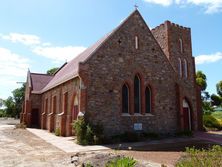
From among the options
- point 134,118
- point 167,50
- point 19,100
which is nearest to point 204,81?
point 167,50

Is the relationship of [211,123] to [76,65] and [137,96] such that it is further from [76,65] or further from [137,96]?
[76,65]

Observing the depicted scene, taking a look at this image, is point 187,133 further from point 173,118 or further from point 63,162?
point 63,162

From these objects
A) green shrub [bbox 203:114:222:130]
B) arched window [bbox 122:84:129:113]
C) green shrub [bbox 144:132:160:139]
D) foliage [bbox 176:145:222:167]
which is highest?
arched window [bbox 122:84:129:113]

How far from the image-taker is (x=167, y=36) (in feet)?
82.7

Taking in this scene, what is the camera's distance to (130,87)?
19.8 meters

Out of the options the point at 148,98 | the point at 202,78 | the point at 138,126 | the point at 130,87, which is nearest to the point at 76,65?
the point at 130,87

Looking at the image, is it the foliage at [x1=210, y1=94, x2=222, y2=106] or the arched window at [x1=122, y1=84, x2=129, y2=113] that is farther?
the foliage at [x1=210, y1=94, x2=222, y2=106]

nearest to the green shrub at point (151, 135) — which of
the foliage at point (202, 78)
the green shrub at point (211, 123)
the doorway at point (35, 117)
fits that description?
the green shrub at point (211, 123)

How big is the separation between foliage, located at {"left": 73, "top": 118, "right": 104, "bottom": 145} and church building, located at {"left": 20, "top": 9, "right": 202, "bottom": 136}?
27.0 inches

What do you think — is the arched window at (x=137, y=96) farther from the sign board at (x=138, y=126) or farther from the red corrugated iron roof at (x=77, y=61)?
the red corrugated iron roof at (x=77, y=61)

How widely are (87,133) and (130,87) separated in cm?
556

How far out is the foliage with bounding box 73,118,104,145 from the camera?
16344 mm

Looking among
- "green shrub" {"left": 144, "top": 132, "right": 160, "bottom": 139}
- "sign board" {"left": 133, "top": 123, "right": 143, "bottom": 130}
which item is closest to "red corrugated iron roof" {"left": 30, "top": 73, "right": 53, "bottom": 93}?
"sign board" {"left": 133, "top": 123, "right": 143, "bottom": 130}

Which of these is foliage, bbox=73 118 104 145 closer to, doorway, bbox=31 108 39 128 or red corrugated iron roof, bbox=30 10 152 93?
red corrugated iron roof, bbox=30 10 152 93
